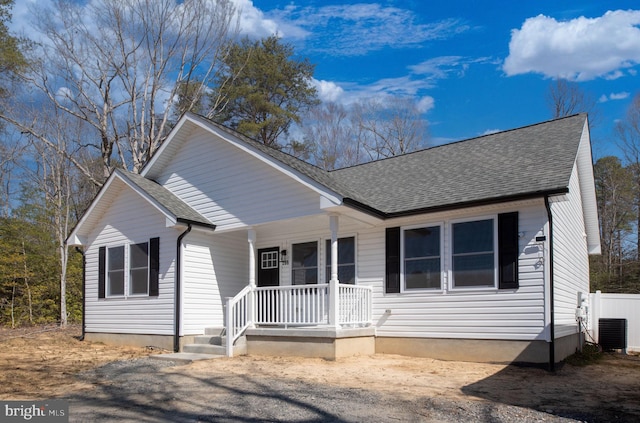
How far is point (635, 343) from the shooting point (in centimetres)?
1452

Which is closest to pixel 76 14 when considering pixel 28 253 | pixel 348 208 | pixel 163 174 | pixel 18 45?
pixel 18 45

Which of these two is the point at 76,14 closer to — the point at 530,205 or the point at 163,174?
the point at 163,174

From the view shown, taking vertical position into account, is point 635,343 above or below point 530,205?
below

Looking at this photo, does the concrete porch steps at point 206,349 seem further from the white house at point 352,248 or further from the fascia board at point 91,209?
the fascia board at point 91,209

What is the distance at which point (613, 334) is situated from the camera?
45.8 feet

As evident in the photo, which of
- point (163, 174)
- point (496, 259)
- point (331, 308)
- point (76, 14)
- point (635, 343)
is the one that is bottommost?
point (635, 343)

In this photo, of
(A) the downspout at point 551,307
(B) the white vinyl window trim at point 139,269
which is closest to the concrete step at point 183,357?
(B) the white vinyl window trim at point 139,269

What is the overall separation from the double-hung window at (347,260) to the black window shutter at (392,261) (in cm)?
95

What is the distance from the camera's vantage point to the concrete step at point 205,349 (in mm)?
11732

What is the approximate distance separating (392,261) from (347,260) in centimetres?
131

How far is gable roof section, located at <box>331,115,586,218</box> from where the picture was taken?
10.6m

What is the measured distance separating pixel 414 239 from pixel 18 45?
54.4ft

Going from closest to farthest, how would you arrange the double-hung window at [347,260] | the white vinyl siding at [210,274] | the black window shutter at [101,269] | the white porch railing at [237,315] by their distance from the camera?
the white porch railing at [237,315] < the double-hung window at [347,260] < the white vinyl siding at [210,274] < the black window shutter at [101,269]

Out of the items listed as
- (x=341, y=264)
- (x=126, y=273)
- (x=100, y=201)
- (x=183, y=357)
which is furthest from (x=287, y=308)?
(x=100, y=201)
